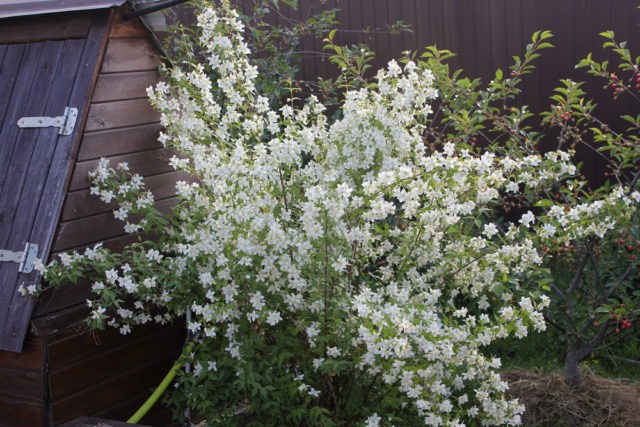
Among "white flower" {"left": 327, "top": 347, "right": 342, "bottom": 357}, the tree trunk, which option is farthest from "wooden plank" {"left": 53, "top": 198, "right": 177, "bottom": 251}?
the tree trunk

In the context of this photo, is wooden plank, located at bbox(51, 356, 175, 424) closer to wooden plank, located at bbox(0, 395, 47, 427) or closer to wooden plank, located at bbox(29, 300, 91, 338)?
wooden plank, located at bbox(0, 395, 47, 427)

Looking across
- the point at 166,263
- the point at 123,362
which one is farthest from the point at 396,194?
the point at 123,362

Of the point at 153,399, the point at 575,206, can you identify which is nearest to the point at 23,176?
the point at 153,399

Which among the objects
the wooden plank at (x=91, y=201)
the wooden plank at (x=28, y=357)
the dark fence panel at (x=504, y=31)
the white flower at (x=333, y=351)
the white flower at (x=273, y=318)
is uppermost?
the dark fence panel at (x=504, y=31)

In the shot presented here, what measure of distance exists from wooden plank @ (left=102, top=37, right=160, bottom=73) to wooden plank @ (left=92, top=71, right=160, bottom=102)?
0.02 metres

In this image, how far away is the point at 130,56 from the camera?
126 inches

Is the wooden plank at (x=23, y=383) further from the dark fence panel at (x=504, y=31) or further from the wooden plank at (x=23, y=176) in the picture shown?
the dark fence panel at (x=504, y=31)

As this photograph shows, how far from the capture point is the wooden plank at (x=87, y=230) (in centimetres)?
290

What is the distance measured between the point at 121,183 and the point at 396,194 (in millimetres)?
1127

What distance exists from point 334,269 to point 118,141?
1092 mm

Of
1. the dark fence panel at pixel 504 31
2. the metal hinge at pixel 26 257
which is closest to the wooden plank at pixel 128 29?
the metal hinge at pixel 26 257

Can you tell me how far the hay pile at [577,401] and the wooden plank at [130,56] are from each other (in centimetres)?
205

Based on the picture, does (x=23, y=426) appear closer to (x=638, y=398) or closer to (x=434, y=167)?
(x=434, y=167)

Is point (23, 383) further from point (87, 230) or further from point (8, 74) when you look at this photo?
point (8, 74)
